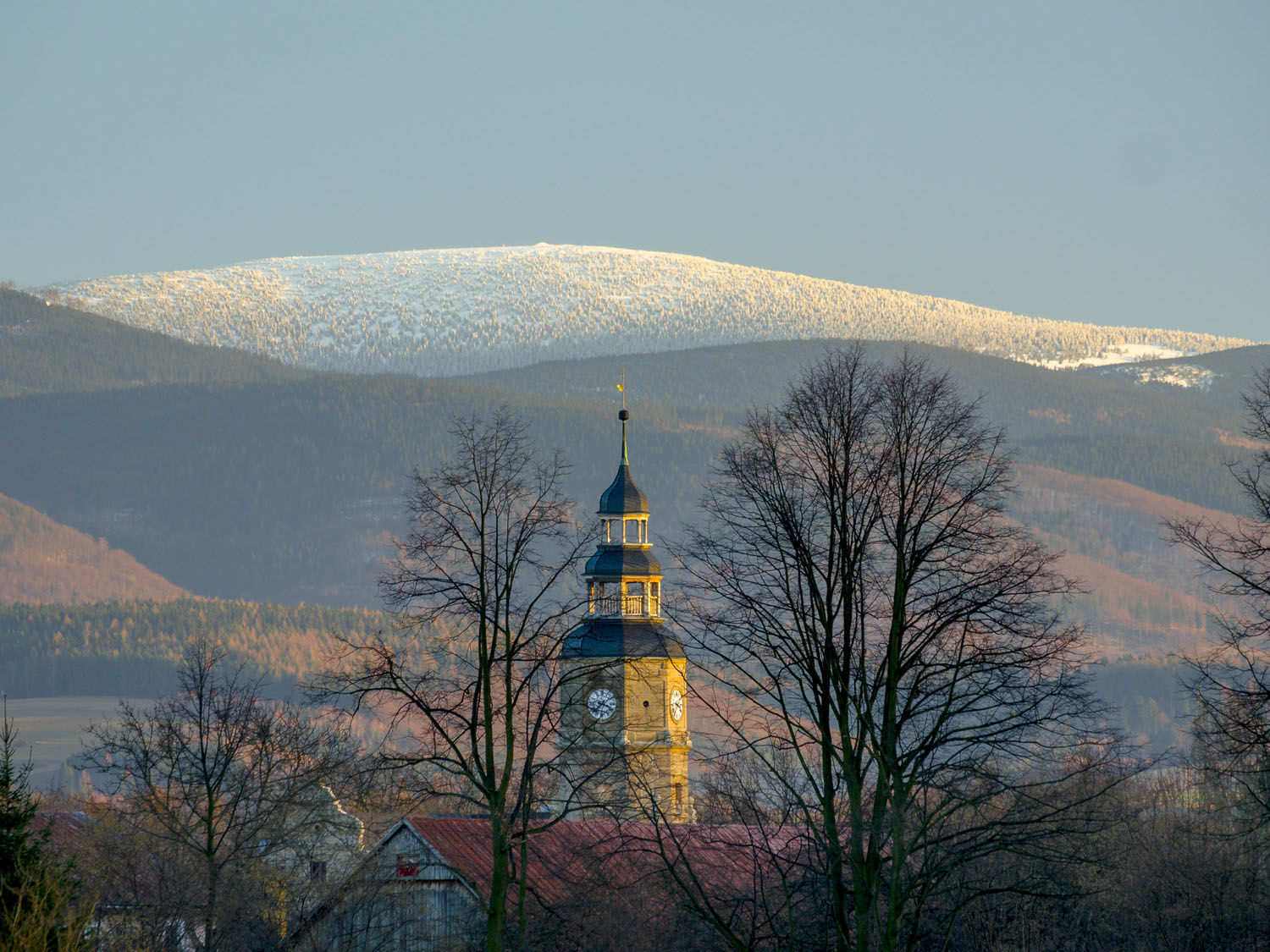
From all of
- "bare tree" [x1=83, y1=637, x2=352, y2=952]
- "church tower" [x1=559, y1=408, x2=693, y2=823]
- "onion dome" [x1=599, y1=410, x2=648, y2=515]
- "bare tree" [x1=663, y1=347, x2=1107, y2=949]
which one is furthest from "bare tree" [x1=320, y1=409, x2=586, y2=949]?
"onion dome" [x1=599, y1=410, x2=648, y2=515]

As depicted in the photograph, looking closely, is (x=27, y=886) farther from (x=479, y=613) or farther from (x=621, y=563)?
(x=621, y=563)

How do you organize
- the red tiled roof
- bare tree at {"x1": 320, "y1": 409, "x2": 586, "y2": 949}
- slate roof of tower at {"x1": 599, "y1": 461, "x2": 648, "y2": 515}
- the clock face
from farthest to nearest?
the clock face → slate roof of tower at {"x1": 599, "y1": 461, "x2": 648, "y2": 515} → the red tiled roof → bare tree at {"x1": 320, "y1": 409, "x2": 586, "y2": 949}

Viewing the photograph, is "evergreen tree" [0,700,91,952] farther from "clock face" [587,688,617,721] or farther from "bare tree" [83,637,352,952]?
"clock face" [587,688,617,721]

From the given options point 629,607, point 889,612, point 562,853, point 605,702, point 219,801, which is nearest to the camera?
point 889,612

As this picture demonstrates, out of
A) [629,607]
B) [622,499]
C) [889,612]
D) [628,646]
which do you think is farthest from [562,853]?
[889,612]

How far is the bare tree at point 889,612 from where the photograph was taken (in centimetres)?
3462

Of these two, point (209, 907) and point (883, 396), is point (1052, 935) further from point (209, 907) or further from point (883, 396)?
point (883, 396)

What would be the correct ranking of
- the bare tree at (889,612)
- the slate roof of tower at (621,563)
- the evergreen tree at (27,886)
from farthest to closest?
1. the slate roof of tower at (621,563)
2. the bare tree at (889,612)
3. the evergreen tree at (27,886)

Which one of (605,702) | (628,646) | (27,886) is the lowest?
(27,886)

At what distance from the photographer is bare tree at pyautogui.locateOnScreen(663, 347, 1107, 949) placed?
114 feet

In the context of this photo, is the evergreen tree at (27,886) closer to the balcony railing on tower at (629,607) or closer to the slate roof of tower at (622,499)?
the balcony railing on tower at (629,607)

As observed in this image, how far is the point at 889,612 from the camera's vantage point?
127ft

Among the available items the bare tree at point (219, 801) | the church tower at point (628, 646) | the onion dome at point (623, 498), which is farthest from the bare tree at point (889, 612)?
the onion dome at point (623, 498)

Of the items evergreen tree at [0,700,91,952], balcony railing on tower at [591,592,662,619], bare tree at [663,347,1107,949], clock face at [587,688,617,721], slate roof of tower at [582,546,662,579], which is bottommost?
evergreen tree at [0,700,91,952]
